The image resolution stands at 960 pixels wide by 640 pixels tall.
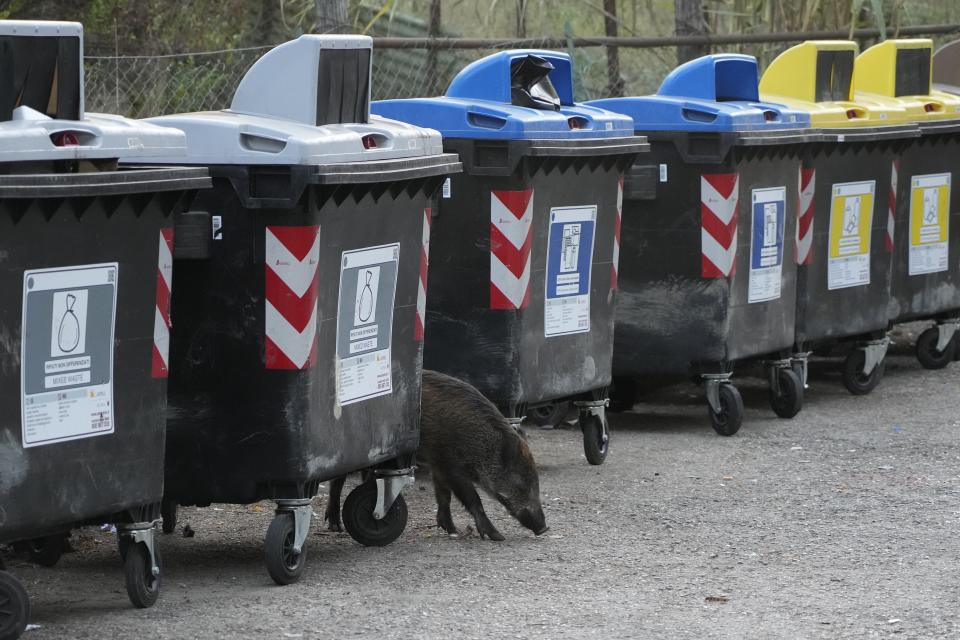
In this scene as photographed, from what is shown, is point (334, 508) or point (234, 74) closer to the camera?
point (334, 508)

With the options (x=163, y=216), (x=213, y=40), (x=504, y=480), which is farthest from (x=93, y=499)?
(x=213, y=40)

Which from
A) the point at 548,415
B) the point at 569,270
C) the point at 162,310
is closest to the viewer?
the point at 162,310

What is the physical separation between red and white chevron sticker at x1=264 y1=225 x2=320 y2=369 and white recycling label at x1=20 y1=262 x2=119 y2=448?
2.16 feet

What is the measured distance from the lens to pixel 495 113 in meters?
7.18

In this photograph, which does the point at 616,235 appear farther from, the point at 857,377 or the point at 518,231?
the point at 857,377

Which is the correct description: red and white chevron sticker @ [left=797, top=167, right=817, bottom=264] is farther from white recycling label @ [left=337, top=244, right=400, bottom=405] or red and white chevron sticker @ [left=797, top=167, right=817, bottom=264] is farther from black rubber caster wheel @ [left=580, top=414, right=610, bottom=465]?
white recycling label @ [left=337, top=244, right=400, bottom=405]

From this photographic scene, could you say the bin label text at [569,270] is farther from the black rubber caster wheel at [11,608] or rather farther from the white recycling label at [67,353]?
the black rubber caster wheel at [11,608]

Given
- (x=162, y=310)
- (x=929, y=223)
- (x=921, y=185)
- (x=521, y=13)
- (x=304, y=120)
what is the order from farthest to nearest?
1. (x=521, y=13)
2. (x=929, y=223)
3. (x=921, y=185)
4. (x=304, y=120)
5. (x=162, y=310)

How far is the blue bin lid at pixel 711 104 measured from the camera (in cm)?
848

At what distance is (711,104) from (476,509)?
10.1 ft

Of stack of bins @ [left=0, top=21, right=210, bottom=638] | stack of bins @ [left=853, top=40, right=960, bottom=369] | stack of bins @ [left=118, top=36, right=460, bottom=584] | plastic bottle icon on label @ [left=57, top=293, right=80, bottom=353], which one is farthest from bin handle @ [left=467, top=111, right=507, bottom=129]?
stack of bins @ [left=853, top=40, right=960, bottom=369]

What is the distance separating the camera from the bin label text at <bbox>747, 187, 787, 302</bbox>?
28.9 ft

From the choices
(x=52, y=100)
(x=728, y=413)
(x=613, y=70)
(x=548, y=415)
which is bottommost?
(x=548, y=415)

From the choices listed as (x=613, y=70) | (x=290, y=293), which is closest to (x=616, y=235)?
(x=290, y=293)
